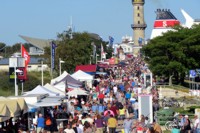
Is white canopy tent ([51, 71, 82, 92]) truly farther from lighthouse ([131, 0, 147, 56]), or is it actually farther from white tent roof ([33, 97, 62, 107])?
lighthouse ([131, 0, 147, 56])

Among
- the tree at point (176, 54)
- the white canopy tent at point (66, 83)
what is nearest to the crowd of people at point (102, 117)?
the white canopy tent at point (66, 83)

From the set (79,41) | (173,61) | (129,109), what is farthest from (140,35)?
(129,109)

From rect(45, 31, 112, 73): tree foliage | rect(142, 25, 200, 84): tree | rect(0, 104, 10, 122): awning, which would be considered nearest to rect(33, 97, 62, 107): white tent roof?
rect(0, 104, 10, 122): awning

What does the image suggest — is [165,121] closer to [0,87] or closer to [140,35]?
[0,87]

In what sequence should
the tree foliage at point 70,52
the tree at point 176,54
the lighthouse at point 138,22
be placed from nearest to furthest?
the tree at point 176,54
the tree foliage at point 70,52
the lighthouse at point 138,22

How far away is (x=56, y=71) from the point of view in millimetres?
69438

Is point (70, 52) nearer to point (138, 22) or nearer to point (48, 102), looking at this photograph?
point (48, 102)

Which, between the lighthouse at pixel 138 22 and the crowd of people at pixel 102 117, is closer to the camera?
the crowd of people at pixel 102 117

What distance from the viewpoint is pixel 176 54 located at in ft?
210

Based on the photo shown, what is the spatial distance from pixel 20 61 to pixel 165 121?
7407 millimetres

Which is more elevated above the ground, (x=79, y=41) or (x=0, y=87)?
(x=79, y=41)

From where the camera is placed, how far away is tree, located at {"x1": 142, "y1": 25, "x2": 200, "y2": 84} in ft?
208

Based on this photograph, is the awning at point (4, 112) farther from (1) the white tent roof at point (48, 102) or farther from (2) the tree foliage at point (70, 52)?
(2) the tree foliage at point (70, 52)

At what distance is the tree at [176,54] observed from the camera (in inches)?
2498
